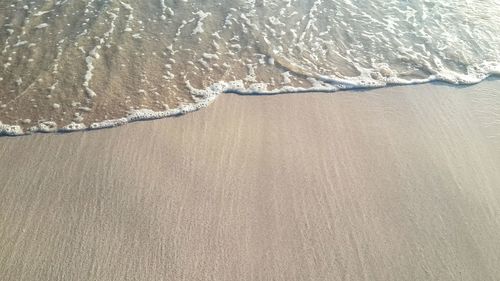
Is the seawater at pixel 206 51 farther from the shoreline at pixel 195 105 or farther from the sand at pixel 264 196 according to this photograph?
the sand at pixel 264 196

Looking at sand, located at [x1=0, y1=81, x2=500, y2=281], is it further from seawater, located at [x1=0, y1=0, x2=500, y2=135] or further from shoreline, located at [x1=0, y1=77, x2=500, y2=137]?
seawater, located at [x1=0, y1=0, x2=500, y2=135]

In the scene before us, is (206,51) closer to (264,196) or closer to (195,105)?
(195,105)

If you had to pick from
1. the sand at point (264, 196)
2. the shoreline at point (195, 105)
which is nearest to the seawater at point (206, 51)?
the shoreline at point (195, 105)

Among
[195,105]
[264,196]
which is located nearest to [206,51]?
[195,105]

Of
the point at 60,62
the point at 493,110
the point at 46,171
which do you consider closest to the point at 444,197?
the point at 493,110

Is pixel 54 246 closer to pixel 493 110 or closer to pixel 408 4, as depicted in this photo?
pixel 493 110

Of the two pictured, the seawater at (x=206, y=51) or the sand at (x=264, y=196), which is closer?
the sand at (x=264, y=196)

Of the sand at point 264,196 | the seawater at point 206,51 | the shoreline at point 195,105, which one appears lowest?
the sand at point 264,196
